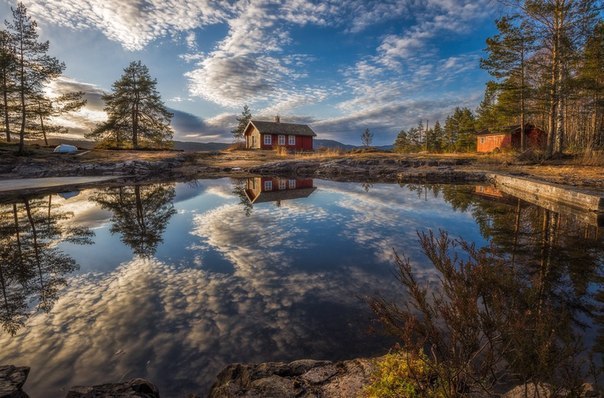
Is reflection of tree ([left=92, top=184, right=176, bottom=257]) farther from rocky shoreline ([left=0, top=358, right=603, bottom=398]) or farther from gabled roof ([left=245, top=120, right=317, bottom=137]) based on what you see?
gabled roof ([left=245, top=120, right=317, bottom=137])

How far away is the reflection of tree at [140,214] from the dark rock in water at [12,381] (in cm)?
382

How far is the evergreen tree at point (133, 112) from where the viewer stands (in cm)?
3925

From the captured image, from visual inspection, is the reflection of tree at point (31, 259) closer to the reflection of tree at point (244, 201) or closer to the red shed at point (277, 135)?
the reflection of tree at point (244, 201)

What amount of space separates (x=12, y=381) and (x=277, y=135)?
151 ft

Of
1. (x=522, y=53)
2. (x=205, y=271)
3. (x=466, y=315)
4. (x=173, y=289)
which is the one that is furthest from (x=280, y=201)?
(x=522, y=53)

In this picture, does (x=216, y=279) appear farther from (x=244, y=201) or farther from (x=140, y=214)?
(x=244, y=201)

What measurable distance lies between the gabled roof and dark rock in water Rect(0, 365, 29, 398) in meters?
44.6

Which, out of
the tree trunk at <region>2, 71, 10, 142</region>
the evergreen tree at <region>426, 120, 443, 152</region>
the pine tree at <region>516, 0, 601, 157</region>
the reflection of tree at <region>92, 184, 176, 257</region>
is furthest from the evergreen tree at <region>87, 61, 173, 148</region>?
the evergreen tree at <region>426, 120, 443, 152</region>

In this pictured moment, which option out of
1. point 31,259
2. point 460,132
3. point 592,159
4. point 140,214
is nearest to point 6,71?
point 140,214

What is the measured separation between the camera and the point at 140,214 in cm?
1040

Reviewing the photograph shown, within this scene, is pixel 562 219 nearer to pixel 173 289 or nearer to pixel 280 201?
pixel 280 201

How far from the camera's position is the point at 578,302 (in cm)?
421

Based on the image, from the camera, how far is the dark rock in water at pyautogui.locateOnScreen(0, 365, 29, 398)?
7.85 feet

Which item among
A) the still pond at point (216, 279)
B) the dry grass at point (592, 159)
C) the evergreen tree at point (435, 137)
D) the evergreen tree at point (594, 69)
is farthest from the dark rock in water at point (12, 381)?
the evergreen tree at point (435, 137)
